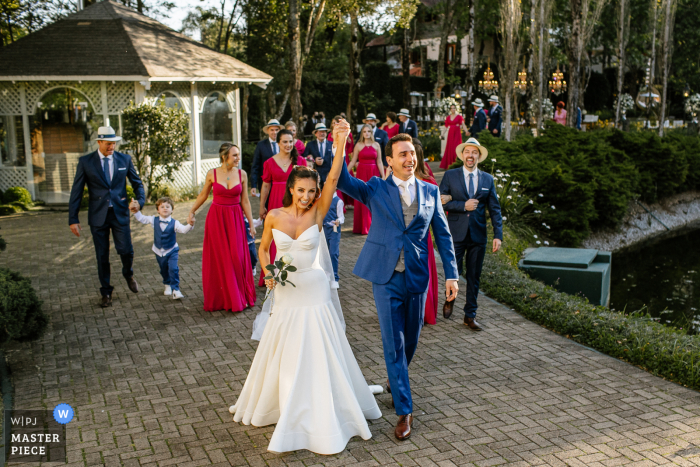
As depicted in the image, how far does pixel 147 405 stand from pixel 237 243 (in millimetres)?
2903

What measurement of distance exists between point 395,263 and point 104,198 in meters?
4.67

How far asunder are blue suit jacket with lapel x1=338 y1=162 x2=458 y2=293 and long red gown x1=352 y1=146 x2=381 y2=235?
22.1ft

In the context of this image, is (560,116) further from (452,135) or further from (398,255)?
(398,255)

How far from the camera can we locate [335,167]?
4520 millimetres

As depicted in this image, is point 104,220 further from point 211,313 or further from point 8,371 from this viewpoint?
point 8,371

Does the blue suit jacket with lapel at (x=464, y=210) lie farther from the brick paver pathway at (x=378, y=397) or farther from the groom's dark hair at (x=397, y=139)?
the groom's dark hair at (x=397, y=139)

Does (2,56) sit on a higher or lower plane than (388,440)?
higher

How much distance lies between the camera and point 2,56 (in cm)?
1667

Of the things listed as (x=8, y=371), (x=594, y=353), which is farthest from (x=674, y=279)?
(x=8, y=371)

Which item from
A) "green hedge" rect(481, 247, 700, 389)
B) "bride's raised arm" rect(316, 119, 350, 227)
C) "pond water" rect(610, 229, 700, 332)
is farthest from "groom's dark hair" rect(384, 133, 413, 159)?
"pond water" rect(610, 229, 700, 332)

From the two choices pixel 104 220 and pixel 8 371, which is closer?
pixel 8 371

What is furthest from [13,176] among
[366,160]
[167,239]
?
[167,239]

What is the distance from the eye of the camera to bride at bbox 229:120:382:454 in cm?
449

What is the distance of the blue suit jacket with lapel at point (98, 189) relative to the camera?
311 inches
